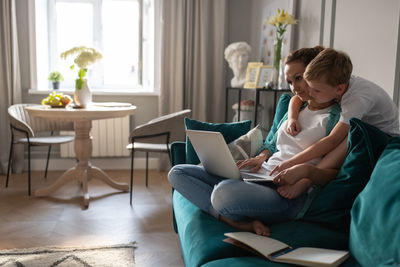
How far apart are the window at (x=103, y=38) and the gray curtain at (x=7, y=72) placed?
32cm

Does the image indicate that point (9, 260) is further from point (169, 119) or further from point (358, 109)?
point (358, 109)

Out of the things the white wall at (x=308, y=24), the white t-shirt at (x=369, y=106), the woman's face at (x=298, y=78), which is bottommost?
the white t-shirt at (x=369, y=106)

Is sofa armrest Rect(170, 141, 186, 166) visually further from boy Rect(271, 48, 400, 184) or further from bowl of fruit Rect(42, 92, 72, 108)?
bowl of fruit Rect(42, 92, 72, 108)

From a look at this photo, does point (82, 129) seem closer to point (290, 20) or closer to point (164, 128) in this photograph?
point (164, 128)

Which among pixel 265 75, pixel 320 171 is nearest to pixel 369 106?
pixel 320 171

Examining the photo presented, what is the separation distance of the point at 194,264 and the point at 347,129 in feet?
2.51

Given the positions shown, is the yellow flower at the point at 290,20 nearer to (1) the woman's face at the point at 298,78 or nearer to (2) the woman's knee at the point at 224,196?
(1) the woman's face at the point at 298,78

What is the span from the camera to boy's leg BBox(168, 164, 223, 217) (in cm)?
167

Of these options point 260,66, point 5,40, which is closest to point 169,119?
point 260,66

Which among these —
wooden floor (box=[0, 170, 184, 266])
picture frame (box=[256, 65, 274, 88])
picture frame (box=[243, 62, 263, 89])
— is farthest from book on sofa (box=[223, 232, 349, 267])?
picture frame (box=[243, 62, 263, 89])

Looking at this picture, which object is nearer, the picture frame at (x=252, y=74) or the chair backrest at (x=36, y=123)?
the picture frame at (x=252, y=74)

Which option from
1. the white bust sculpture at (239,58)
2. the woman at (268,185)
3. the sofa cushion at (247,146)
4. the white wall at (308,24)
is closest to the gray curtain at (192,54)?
the white bust sculpture at (239,58)

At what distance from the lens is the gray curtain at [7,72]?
385cm

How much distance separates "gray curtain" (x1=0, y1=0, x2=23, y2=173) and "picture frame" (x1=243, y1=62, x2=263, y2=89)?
2376 millimetres
